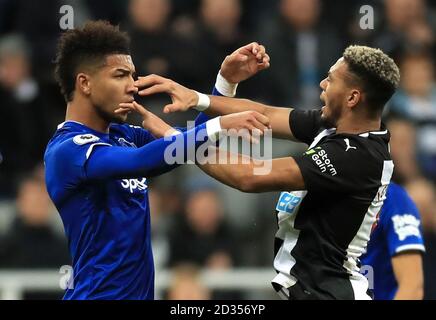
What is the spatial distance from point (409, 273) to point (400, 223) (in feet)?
1.10

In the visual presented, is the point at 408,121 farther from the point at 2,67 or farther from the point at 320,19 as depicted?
the point at 2,67

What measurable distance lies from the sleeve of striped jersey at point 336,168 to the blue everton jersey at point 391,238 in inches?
53.3

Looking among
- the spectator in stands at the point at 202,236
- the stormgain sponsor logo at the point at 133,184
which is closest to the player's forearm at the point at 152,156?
the stormgain sponsor logo at the point at 133,184

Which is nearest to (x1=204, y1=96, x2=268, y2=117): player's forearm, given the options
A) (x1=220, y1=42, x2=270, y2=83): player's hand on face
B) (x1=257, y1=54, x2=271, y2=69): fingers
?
(x1=220, y1=42, x2=270, y2=83): player's hand on face

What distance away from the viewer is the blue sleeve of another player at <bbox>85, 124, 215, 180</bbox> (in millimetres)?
5012

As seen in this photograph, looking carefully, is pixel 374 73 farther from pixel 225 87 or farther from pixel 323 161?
pixel 225 87

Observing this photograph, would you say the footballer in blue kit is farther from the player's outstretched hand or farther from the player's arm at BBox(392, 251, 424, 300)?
the player's arm at BBox(392, 251, 424, 300)

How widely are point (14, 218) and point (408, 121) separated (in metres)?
3.79

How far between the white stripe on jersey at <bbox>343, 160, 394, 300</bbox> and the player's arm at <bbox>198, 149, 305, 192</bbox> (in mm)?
469

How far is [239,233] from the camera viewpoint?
9.20 m

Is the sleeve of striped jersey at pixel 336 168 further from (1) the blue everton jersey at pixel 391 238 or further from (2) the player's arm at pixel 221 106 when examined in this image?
(1) the blue everton jersey at pixel 391 238

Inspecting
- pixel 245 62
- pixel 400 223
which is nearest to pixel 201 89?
pixel 400 223

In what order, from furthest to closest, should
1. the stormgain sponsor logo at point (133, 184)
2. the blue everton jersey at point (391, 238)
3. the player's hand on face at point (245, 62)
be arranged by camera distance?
1. the blue everton jersey at point (391, 238)
2. the player's hand on face at point (245, 62)
3. the stormgain sponsor logo at point (133, 184)

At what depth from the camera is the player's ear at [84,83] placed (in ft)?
18.1
